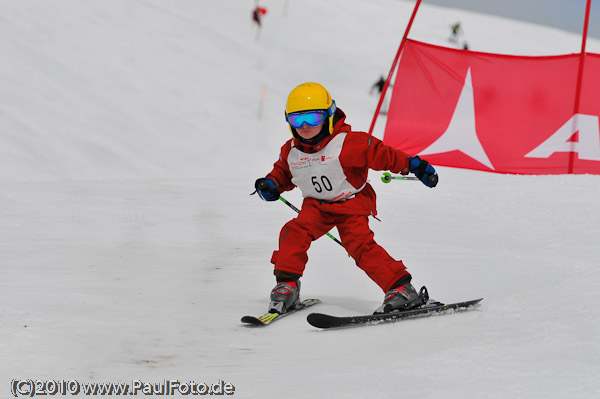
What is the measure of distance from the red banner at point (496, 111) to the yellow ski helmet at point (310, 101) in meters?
4.45

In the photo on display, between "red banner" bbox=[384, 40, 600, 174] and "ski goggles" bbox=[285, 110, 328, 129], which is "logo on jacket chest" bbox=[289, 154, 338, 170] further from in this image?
"red banner" bbox=[384, 40, 600, 174]

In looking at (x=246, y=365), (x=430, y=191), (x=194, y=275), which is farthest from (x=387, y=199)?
(x=246, y=365)

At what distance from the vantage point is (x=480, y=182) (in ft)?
28.9

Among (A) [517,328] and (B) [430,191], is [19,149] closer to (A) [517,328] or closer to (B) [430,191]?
(B) [430,191]

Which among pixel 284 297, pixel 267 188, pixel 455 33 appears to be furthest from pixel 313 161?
pixel 455 33

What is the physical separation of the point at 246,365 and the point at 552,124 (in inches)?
241

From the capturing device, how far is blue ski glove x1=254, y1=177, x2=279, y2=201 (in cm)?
423

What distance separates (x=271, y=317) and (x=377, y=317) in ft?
1.81

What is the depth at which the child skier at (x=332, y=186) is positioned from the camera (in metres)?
3.95

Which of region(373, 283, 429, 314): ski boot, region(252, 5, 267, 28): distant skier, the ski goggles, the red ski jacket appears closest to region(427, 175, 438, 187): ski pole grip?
the red ski jacket

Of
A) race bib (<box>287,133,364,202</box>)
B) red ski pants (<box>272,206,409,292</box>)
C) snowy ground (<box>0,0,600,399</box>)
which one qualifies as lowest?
snowy ground (<box>0,0,600,399</box>)

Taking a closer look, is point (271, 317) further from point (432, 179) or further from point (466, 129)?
point (466, 129)

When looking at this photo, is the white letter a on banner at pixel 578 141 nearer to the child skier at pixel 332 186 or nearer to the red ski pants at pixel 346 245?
the child skier at pixel 332 186

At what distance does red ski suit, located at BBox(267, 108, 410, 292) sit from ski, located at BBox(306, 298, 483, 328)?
228mm
